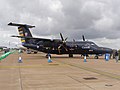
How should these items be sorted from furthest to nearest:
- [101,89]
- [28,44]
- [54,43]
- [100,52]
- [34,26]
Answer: [34,26] → [28,44] → [54,43] → [100,52] → [101,89]

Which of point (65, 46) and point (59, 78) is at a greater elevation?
point (65, 46)

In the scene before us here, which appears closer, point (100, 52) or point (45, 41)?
point (100, 52)

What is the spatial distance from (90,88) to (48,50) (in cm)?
2759

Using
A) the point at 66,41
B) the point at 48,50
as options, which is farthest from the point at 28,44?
the point at 66,41

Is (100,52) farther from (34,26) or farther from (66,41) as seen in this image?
(34,26)

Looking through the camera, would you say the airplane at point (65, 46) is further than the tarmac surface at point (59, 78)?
Yes

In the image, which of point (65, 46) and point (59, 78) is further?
point (65, 46)

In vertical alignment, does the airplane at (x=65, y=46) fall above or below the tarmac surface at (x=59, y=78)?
above

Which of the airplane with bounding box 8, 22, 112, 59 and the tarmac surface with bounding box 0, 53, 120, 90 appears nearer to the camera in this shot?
the tarmac surface with bounding box 0, 53, 120, 90

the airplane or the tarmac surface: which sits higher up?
the airplane

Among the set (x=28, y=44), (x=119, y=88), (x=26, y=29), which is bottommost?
(x=119, y=88)

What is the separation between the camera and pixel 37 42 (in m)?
37.5

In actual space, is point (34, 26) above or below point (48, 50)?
above

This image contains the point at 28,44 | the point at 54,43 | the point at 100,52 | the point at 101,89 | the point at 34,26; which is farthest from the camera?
the point at 34,26
